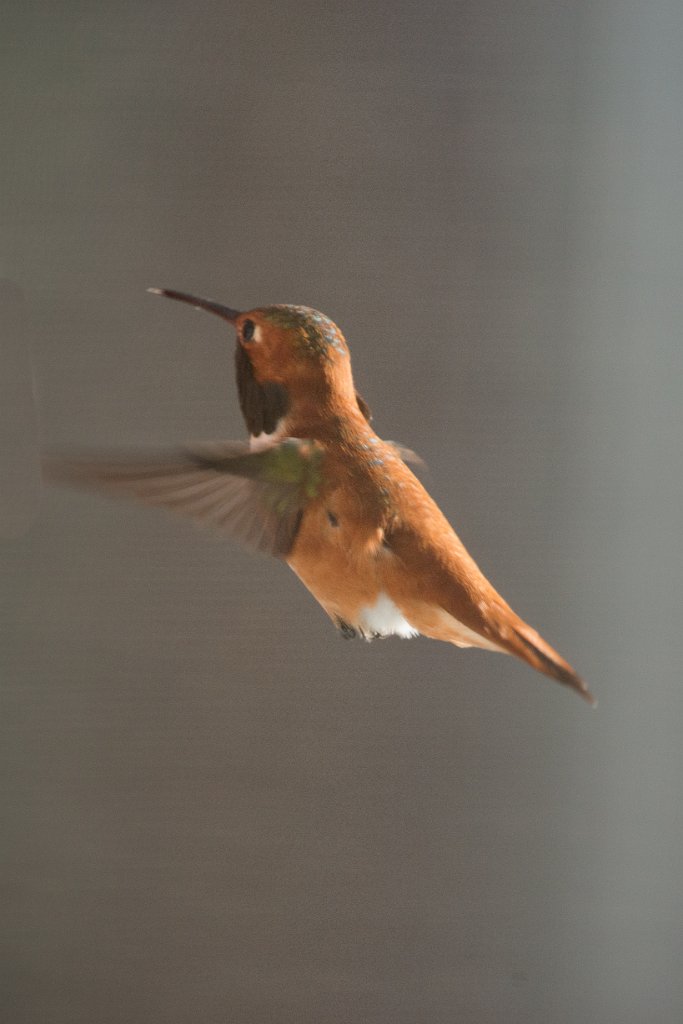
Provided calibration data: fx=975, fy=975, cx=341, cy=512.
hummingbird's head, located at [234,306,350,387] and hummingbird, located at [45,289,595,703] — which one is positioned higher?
hummingbird's head, located at [234,306,350,387]

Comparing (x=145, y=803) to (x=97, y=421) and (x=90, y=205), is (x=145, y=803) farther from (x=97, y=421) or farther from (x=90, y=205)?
(x=90, y=205)

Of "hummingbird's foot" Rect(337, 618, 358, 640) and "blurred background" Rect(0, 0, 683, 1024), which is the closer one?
"hummingbird's foot" Rect(337, 618, 358, 640)

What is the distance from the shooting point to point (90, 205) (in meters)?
0.74

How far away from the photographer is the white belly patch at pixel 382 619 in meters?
0.54

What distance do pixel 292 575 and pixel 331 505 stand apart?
0.79ft

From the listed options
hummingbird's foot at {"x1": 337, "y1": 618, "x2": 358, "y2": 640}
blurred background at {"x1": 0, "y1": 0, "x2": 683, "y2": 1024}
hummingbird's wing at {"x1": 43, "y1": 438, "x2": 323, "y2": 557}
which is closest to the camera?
hummingbird's wing at {"x1": 43, "y1": 438, "x2": 323, "y2": 557}

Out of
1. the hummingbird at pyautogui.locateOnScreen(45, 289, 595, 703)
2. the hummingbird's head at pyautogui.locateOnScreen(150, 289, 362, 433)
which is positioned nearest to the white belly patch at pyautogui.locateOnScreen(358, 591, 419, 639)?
the hummingbird at pyautogui.locateOnScreen(45, 289, 595, 703)

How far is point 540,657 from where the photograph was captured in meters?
0.49

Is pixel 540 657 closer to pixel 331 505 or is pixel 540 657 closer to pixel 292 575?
pixel 331 505

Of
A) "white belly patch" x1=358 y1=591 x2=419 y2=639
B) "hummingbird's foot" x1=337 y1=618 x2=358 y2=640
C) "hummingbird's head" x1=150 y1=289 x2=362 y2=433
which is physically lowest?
"hummingbird's foot" x1=337 y1=618 x2=358 y2=640

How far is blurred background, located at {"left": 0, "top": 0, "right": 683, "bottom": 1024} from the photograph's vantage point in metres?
0.73

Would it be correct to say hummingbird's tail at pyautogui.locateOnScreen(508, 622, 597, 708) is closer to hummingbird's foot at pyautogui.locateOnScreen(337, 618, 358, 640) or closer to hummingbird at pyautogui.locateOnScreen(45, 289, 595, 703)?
hummingbird at pyautogui.locateOnScreen(45, 289, 595, 703)

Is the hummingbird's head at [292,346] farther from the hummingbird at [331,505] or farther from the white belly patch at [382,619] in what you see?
the white belly patch at [382,619]

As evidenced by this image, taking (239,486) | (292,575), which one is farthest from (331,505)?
(292,575)
